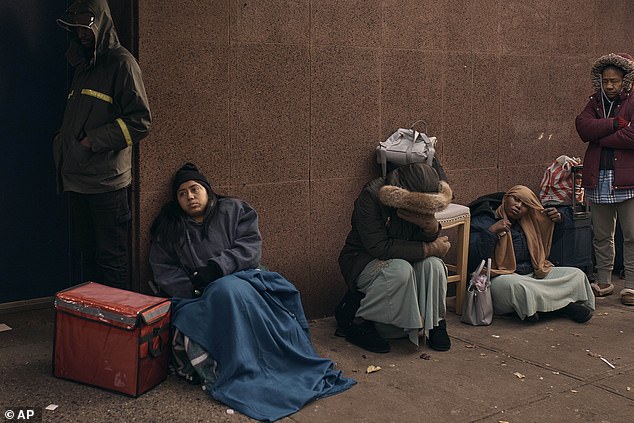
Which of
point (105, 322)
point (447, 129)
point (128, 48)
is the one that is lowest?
point (105, 322)

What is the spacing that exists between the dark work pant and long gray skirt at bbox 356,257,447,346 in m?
1.53

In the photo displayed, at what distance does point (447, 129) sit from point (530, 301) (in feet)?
5.14

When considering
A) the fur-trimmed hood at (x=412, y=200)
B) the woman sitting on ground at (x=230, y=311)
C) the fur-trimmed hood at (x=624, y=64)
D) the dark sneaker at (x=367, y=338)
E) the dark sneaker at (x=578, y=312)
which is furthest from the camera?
the fur-trimmed hood at (x=624, y=64)

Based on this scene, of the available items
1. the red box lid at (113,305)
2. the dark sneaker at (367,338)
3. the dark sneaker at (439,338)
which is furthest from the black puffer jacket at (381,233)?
the red box lid at (113,305)

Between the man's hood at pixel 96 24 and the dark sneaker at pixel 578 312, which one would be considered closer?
the man's hood at pixel 96 24

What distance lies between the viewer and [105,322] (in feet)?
14.5

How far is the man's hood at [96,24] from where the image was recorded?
4.77 m

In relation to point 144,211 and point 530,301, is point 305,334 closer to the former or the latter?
point 144,211

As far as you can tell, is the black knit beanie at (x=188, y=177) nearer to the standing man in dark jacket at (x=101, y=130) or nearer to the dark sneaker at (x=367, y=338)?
the standing man in dark jacket at (x=101, y=130)

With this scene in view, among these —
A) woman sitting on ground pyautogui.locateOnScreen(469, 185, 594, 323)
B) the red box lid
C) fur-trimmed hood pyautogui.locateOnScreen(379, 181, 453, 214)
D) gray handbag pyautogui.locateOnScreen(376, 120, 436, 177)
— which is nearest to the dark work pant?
the red box lid

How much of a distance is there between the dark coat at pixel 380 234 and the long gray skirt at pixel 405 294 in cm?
5

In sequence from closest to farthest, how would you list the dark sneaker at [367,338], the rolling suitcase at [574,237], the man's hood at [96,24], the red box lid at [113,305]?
1. the red box lid at [113,305]
2. the man's hood at [96,24]
3. the dark sneaker at [367,338]
4. the rolling suitcase at [574,237]

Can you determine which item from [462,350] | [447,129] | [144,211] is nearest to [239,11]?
[144,211]

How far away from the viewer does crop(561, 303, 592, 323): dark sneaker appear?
622 centimetres
